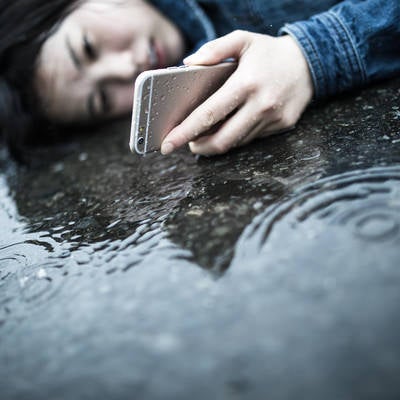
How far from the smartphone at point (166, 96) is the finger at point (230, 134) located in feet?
0.28

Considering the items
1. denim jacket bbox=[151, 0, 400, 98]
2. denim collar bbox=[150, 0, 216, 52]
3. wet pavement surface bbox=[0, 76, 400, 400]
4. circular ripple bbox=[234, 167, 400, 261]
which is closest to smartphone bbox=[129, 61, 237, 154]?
wet pavement surface bbox=[0, 76, 400, 400]

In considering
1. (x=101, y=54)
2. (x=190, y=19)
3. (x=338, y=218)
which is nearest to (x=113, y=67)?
(x=101, y=54)

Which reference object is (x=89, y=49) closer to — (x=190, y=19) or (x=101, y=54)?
(x=101, y=54)

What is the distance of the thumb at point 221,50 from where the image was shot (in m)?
0.91

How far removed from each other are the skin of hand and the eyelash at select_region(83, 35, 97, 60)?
0.94 m

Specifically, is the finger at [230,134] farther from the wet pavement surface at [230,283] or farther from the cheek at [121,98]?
the cheek at [121,98]

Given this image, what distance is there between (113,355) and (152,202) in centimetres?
46

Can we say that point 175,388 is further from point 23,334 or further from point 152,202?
point 152,202

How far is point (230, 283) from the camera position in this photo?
0.54 meters

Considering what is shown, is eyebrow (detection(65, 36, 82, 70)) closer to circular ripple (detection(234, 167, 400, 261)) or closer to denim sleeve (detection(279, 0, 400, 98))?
denim sleeve (detection(279, 0, 400, 98))

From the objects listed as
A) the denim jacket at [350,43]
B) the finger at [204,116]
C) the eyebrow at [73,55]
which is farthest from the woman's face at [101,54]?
the finger at [204,116]

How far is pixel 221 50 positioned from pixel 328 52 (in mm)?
332

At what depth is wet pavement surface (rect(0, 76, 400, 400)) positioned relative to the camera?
1.37 feet

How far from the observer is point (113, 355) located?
0.49 meters
